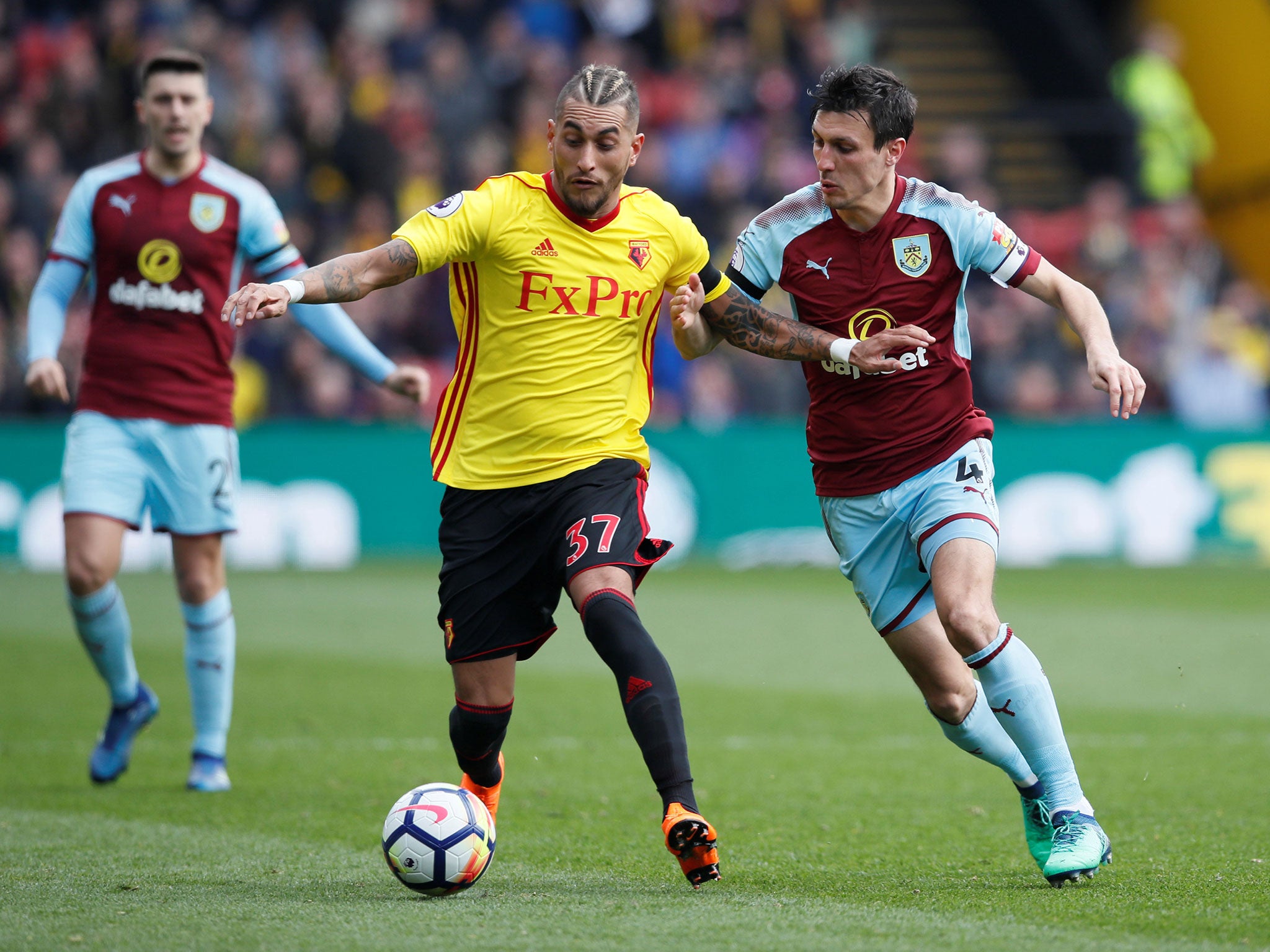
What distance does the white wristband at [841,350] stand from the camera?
552 cm

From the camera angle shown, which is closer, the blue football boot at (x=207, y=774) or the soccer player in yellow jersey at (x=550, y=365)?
the soccer player in yellow jersey at (x=550, y=365)

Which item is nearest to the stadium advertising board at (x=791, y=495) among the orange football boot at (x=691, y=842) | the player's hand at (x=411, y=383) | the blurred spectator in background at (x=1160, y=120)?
the blurred spectator in background at (x=1160, y=120)

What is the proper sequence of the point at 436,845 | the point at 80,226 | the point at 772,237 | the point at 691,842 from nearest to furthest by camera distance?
the point at 691,842 < the point at 436,845 < the point at 772,237 < the point at 80,226

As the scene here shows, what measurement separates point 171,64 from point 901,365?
343 cm

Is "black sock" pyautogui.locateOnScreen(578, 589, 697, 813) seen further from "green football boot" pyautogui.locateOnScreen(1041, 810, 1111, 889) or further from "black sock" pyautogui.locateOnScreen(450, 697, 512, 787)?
"green football boot" pyautogui.locateOnScreen(1041, 810, 1111, 889)

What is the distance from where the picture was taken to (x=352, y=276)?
16.6 feet

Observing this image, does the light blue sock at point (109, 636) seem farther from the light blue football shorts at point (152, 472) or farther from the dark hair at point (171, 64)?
the dark hair at point (171, 64)

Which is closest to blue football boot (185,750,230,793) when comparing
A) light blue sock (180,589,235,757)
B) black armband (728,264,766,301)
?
light blue sock (180,589,235,757)

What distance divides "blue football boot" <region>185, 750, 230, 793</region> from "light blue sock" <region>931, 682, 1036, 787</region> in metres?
3.06

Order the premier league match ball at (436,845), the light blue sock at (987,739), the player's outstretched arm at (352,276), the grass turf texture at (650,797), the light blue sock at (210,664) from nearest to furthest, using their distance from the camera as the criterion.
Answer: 1. the grass turf texture at (650,797)
2. the premier league match ball at (436,845)
3. the player's outstretched arm at (352,276)
4. the light blue sock at (987,739)
5. the light blue sock at (210,664)

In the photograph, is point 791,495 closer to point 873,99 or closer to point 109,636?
point 109,636

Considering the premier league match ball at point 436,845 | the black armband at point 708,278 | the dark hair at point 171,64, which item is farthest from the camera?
the dark hair at point 171,64

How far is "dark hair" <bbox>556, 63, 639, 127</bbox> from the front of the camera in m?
5.18

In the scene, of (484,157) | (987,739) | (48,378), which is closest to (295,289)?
(48,378)
